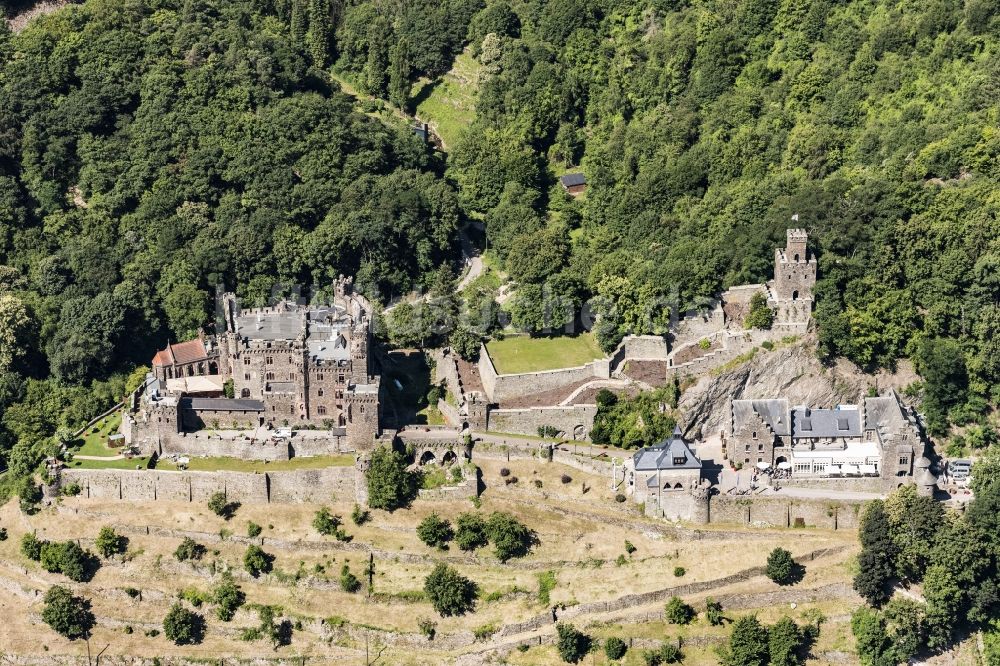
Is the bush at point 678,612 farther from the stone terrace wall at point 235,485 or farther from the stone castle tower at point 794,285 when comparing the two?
the stone terrace wall at point 235,485

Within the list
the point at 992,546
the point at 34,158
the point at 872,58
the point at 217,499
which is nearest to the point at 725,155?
the point at 872,58

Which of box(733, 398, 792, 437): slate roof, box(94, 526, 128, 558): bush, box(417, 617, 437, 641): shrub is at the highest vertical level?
box(733, 398, 792, 437): slate roof

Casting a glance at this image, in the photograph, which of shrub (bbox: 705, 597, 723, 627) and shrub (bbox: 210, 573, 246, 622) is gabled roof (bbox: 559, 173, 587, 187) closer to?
shrub (bbox: 705, 597, 723, 627)

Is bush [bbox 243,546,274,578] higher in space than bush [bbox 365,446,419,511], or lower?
lower

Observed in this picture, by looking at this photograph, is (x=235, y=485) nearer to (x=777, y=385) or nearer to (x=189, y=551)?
(x=189, y=551)

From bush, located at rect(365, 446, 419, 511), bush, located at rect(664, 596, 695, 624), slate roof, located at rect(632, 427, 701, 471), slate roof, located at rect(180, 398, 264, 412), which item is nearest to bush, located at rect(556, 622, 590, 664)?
bush, located at rect(664, 596, 695, 624)

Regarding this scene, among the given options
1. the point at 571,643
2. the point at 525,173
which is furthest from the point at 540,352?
the point at 525,173
